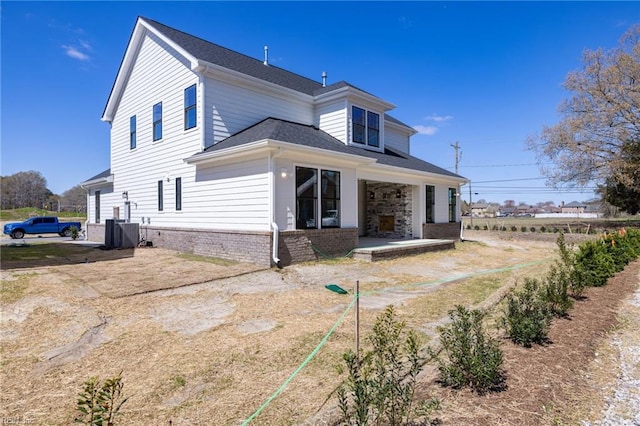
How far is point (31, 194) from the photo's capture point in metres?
76.9

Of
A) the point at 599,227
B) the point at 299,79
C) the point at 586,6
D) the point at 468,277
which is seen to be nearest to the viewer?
the point at 468,277

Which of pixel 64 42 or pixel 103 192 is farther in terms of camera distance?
pixel 103 192

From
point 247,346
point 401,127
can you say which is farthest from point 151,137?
point 401,127

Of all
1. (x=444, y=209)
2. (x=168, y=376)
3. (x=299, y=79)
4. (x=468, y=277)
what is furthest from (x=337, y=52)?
(x=168, y=376)

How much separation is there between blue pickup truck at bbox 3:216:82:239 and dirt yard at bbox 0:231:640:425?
19.6m

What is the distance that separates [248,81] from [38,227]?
22856mm

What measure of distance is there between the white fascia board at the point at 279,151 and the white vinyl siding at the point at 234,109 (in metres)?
1.15

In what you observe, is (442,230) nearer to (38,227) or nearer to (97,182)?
(97,182)

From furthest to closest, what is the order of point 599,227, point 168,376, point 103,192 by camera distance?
point 599,227, point 103,192, point 168,376

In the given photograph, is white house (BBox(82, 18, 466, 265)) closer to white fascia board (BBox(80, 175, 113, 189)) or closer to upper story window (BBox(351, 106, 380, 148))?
upper story window (BBox(351, 106, 380, 148))

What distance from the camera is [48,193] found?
82.6m

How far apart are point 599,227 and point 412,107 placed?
57.2 feet

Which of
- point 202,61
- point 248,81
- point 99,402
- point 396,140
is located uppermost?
point 202,61

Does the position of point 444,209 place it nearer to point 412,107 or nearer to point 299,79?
point 412,107
